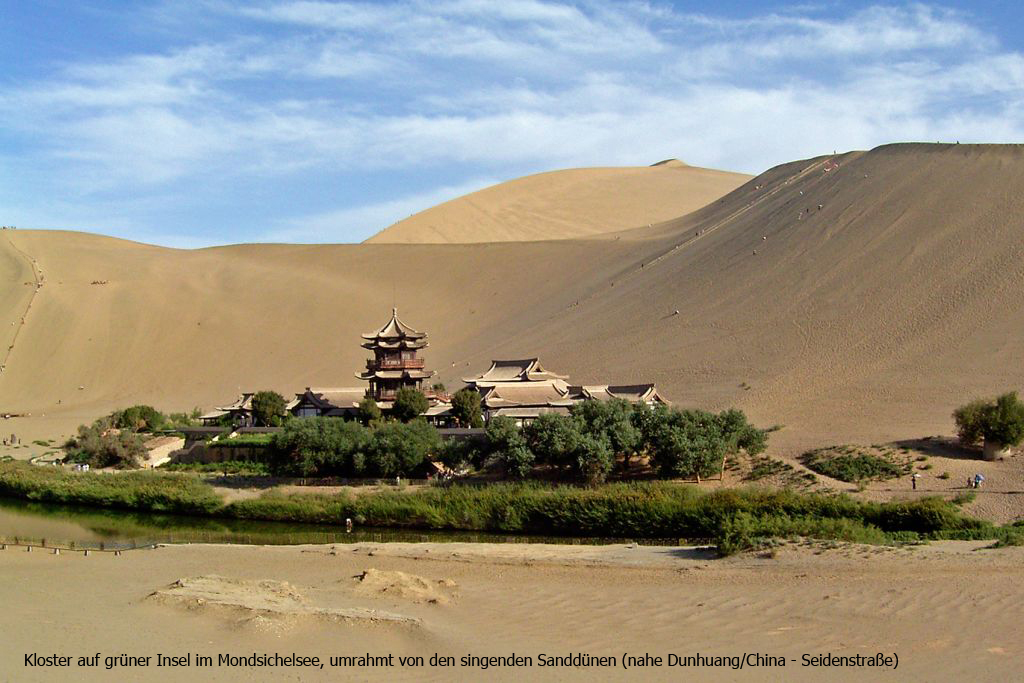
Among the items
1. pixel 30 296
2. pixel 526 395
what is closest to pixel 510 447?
pixel 526 395

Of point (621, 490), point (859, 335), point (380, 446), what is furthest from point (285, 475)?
point (859, 335)

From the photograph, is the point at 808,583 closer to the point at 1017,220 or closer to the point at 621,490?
the point at 621,490

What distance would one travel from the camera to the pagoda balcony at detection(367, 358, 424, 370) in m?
44.8

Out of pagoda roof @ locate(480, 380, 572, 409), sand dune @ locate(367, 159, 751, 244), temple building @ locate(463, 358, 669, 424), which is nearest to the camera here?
temple building @ locate(463, 358, 669, 424)

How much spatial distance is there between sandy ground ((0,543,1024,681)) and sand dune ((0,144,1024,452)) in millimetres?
14956

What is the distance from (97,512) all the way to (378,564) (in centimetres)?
1304

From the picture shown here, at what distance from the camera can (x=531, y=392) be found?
42.5m

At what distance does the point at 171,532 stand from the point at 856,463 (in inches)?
694

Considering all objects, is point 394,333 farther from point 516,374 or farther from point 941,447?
point 941,447

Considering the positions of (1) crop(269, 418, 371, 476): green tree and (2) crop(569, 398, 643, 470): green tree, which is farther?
(1) crop(269, 418, 371, 476): green tree

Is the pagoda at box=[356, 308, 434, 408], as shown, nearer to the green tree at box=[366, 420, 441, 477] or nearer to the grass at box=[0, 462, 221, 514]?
the grass at box=[0, 462, 221, 514]

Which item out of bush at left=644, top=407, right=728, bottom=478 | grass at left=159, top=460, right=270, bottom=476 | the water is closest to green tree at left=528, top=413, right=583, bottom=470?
bush at left=644, top=407, right=728, bottom=478

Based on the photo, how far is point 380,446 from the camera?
105 feet

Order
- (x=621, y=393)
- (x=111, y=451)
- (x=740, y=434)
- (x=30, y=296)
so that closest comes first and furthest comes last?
1. (x=740, y=434)
2. (x=111, y=451)
3. (x=621, y=393)
4. (x=30, y=296)
